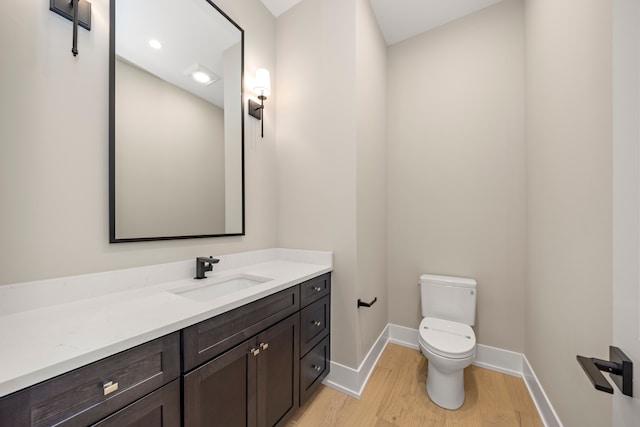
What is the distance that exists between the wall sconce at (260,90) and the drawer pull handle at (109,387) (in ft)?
5.57

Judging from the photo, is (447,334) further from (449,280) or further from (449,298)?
(449,280)

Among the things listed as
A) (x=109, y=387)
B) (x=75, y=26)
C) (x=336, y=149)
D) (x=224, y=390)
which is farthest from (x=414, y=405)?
(x=75, y=26)

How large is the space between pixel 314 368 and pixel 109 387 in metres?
1.20

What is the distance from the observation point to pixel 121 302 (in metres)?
1.03

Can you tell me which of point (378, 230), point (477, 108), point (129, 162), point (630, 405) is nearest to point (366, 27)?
point (477, 108)

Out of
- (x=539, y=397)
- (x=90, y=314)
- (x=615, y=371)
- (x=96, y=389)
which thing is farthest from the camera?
(x=539, y=397)

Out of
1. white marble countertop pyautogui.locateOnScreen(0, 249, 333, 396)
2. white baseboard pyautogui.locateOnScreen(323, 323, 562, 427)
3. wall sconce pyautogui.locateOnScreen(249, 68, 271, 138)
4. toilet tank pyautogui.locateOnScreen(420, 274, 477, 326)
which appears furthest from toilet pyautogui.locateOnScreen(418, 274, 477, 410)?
wall sconce pyautogui.locateOnScreen(249, 68, 271, 138)

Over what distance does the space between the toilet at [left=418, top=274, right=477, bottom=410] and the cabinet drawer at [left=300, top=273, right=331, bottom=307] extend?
0.76 meters

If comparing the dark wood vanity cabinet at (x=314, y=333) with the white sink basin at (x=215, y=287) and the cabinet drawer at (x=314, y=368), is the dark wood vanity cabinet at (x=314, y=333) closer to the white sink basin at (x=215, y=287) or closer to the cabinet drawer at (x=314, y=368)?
the cabinet drawer at (x=314, y=368)

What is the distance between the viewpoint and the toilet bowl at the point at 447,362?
4.93 feet

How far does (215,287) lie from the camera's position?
142 cm

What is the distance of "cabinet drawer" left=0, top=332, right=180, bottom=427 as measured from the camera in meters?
0.56

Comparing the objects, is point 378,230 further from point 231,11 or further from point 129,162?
point 231,11

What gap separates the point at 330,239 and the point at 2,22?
1.78 m
